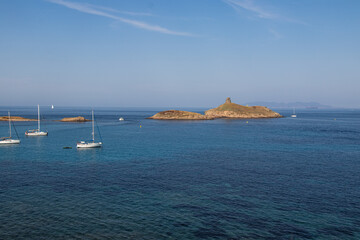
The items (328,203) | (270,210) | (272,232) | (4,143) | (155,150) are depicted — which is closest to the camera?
(272,232)

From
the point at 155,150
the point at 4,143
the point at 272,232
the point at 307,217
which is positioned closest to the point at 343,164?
the point at 307,217

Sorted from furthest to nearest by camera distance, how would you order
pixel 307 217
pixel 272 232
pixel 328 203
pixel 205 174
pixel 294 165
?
pixel 294 165, pixel 205 174, pixel 328 203, pixel 307 217, pixel 272 232

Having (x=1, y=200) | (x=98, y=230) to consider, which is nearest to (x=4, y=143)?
(x=1, y=200)

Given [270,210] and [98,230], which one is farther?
[270,210]

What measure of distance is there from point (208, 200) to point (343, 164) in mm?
33753

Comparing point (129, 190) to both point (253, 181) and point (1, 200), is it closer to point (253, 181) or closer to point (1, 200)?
point (1, 200)

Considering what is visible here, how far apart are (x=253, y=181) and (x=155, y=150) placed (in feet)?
109

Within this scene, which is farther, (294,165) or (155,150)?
(155,150)

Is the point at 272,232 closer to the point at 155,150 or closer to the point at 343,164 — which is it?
the point at 343,164

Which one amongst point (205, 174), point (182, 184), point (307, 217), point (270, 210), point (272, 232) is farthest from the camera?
point (205, 174)

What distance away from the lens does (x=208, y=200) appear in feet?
105

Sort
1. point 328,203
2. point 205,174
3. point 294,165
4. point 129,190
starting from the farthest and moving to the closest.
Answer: point 294,165, point 205,174, point 129,190, point 328,203

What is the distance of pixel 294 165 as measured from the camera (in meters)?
51.2

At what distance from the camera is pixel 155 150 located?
6900 cm
